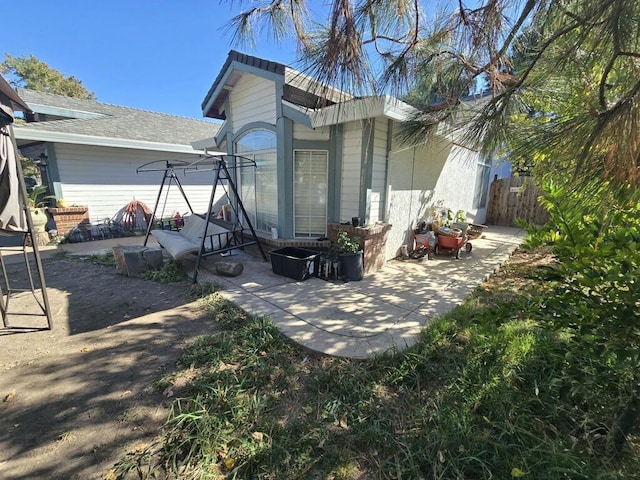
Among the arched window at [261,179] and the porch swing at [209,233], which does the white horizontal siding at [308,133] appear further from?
the porch swing at [209,233]

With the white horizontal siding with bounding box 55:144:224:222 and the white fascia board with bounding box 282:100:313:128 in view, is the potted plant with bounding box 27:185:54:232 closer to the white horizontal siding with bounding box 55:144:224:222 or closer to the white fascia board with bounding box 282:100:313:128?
the white horizontal siding with bounding box 55:144:224:222

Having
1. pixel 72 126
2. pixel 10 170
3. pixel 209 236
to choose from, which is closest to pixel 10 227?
pixel 10 170

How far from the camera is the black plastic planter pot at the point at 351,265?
5082 mm

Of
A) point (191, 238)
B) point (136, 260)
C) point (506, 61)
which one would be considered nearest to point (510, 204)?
point (506, 61)

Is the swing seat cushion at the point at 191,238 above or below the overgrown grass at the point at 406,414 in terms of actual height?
above

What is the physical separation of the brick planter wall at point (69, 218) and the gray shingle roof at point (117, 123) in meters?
2.29

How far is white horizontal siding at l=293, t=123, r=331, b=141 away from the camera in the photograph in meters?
5.68

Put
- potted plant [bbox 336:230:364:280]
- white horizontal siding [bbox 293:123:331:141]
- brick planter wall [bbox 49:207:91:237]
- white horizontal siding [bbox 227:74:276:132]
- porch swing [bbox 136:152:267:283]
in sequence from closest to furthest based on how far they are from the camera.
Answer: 1. potted plant [bbox 336:230:364:280]
2. porch swing [bbox 136:152:267:283]
3. white horizontal siding [bbox 293:123:331:141]
4. white horizontal siding [bbox 227:74:276:132]
5. brick planter wall [bbox 49:207:91:237]

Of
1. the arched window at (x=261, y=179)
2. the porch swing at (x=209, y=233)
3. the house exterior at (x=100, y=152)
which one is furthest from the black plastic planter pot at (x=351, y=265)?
the house exterior at (x=100, y=152)

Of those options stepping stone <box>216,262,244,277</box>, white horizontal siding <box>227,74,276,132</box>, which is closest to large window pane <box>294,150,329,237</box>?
white horizontal siding <box>227,74,276,132</box>

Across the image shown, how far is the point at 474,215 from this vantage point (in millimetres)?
10695

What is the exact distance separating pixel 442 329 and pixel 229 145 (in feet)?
21.8

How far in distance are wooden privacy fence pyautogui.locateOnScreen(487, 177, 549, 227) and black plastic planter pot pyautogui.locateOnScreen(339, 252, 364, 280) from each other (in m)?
9.18

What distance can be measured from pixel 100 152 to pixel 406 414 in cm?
1156
